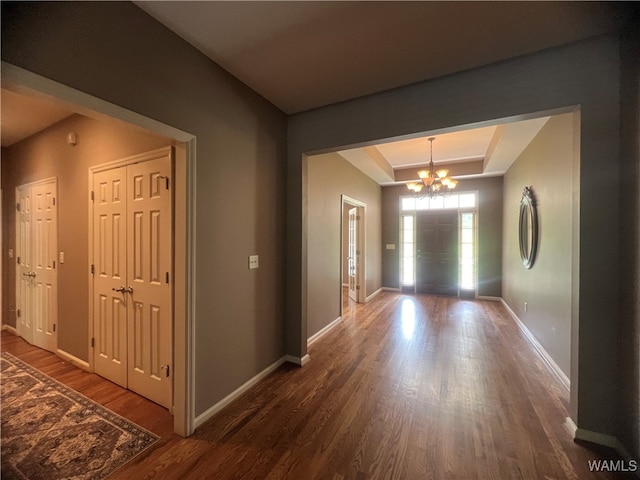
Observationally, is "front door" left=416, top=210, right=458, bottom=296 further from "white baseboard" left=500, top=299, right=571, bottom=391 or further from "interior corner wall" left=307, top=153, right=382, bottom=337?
"interior corner wall" left=307, top=153, right=382, bottom=337

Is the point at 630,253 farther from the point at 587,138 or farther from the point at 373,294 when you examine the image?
the point at 373,294

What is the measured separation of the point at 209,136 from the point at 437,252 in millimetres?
5794

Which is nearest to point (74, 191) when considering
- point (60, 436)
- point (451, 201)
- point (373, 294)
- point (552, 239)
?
point (60, 436)

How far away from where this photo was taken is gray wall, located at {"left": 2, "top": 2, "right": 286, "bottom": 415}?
1.23m

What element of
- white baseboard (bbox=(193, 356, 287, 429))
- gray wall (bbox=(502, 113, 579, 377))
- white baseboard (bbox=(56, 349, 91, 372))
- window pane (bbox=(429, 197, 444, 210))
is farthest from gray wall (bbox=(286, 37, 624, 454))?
window pane (bbox=(429, 197, 444, 210))

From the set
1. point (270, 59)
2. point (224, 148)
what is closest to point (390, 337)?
point (224, 148)

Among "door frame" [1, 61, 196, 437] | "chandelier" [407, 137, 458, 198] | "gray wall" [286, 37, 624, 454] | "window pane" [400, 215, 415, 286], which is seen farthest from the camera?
"window pane" [400, 215, 415, 286]

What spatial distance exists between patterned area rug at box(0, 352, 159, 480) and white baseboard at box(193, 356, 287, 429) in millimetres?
292

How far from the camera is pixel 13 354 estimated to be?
9.73 ft

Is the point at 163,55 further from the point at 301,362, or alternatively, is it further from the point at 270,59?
the point at 301,362

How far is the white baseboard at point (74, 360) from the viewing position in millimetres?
2637

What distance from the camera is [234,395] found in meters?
2.20

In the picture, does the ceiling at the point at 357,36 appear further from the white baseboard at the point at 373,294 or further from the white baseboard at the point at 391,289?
the white baseboard at the point at 391,289

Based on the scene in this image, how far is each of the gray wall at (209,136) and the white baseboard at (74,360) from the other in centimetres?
173
